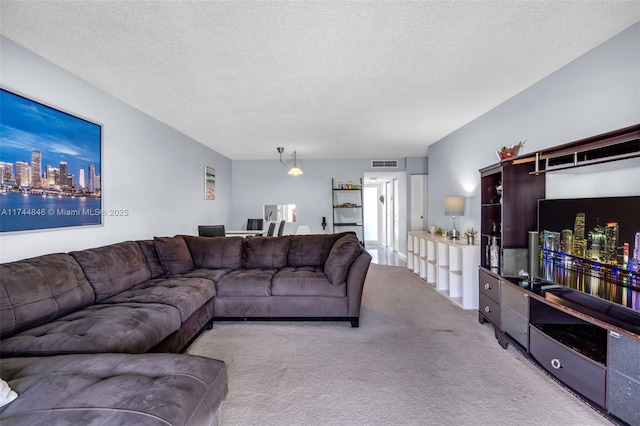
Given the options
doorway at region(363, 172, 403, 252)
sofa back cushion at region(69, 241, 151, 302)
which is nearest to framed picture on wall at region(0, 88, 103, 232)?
sofa back cushion at region(69, 241, 151, 302)

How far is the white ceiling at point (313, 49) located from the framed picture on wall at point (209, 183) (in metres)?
2.02

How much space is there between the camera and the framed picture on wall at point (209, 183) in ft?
18.8

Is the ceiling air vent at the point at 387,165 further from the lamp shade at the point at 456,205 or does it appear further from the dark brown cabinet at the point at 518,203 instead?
the dark brown cabinet at the point at 518,203

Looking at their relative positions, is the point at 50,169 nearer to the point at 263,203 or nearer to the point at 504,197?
the point at 504,197

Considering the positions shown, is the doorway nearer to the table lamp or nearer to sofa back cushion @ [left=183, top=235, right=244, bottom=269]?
the table lamp

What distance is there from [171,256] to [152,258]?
0.19 meters

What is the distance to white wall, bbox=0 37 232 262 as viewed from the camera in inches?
90.4

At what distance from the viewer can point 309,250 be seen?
149 inches

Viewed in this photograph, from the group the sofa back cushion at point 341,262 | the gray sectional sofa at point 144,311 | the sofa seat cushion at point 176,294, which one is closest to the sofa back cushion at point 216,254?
the gray sectional sofa at point 144,311

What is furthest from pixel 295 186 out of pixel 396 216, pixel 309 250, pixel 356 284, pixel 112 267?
pixel 112 267

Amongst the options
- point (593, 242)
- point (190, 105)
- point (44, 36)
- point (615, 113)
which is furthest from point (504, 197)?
point (44, 36)

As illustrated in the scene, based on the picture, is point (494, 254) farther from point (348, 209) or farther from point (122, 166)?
point (348, 209)

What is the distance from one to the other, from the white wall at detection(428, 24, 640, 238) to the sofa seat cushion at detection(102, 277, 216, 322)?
3.47m

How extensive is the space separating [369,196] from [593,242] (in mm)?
8732
